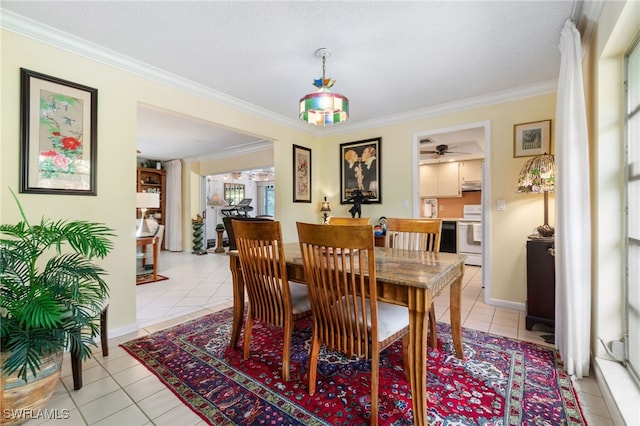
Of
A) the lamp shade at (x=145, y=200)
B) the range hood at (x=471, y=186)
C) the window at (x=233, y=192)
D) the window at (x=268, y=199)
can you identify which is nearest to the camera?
the lamp shade at (x=145, y=200)

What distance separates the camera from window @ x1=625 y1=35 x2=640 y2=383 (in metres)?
1.47

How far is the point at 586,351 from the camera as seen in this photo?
1699mm

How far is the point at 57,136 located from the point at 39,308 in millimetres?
1431

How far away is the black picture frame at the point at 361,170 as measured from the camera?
407 cm

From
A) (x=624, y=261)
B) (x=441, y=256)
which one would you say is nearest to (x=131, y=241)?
(x=441, y=256)

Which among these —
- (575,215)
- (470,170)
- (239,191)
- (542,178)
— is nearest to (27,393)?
(575,215)

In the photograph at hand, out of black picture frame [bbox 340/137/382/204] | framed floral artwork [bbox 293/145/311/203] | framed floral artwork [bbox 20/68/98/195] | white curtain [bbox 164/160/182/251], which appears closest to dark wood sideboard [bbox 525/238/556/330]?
black picture frame [bbox 340/137/382/204]

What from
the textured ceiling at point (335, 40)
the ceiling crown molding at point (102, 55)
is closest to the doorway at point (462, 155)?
the textured ceiling at point (335, 40)

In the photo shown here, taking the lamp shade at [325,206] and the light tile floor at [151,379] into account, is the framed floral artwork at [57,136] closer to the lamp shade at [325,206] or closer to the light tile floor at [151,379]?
the light tile floor at [151,379]

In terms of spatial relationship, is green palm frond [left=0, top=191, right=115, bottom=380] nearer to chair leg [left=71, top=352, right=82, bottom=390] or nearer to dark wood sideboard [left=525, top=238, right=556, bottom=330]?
chair leg [left=71, top=352, right=82, bottom=390]

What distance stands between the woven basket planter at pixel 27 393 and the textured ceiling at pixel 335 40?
6.82 feet

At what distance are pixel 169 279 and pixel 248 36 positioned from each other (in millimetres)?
3617

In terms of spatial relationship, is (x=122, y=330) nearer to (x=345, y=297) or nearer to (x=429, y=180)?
(x=345, y=297)

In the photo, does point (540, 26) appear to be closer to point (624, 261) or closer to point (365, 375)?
point (624, 261)
